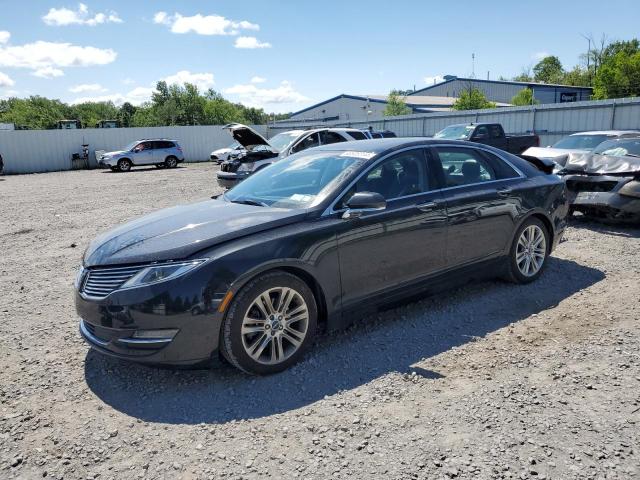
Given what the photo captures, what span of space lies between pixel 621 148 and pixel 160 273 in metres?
8.71

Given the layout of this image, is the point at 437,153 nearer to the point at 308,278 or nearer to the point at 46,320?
the point at 308,278

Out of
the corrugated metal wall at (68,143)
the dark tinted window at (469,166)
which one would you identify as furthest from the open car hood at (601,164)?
the corrugated metal wall at (68,143)

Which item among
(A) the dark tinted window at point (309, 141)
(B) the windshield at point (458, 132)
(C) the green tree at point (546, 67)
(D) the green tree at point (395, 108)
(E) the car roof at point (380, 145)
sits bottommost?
(E) the car roof at point (380, 145)

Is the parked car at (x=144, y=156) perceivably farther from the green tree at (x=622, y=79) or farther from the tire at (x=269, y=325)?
the green tree at (x=622, y=79)

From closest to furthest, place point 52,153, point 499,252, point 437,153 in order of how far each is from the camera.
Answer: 1. point 437,153
2. point 499,252
3. point 52,153

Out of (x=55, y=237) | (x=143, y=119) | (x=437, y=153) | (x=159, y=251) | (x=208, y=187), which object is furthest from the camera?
(x=143, y=119)

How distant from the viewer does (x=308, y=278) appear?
12.6 feet

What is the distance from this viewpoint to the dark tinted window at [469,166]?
4.87 m

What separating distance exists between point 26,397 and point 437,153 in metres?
3.88

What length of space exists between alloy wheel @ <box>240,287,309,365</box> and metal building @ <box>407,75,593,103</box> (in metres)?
50.8

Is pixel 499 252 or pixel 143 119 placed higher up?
pixel 143 119

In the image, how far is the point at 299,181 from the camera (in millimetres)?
4551

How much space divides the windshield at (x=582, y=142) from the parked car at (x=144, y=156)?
21329mm

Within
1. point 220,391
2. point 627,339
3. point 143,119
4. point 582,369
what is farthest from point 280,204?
point 143,119
